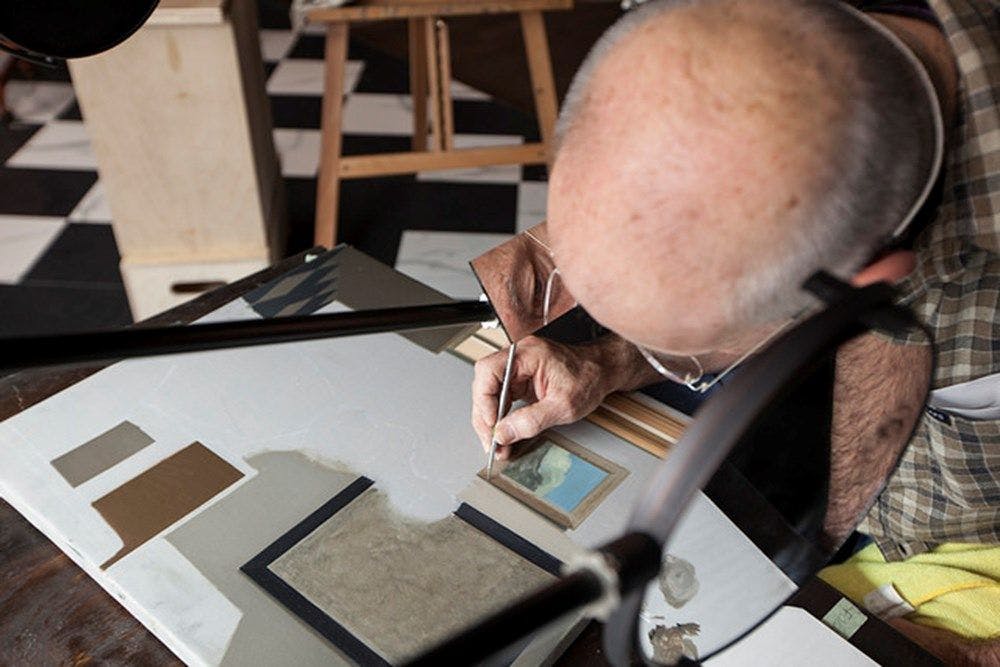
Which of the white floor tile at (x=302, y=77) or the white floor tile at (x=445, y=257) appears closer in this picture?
the white floor tile at (x=445, y=257)

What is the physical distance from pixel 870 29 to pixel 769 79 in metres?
0.10

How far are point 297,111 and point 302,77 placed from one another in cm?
29

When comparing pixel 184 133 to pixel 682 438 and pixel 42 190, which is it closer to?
pixel 42 190

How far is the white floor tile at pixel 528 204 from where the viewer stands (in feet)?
8.66

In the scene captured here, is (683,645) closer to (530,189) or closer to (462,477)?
(462,477)

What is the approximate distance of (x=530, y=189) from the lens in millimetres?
2803

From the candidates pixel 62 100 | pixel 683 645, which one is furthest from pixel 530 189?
pixel 683 645

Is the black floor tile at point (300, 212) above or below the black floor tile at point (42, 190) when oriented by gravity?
below

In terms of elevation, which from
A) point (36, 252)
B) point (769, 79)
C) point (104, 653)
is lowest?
point (36, 252)

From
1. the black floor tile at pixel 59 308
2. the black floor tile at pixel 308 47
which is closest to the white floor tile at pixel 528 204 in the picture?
the black floor tile at pixel 59 308

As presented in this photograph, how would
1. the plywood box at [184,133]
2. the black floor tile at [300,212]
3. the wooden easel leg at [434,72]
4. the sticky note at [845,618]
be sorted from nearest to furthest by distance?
the sticky note at [845,618] → the plywood box at [184,133] → the wooden easel leg at [434,72] → the black floor tile at [300,212]

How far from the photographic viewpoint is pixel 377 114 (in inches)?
126

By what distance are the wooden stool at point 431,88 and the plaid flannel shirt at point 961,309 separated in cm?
128

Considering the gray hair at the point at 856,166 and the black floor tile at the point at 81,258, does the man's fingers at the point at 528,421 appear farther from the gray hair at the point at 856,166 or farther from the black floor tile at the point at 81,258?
the black floor tile at the point at 81,258
